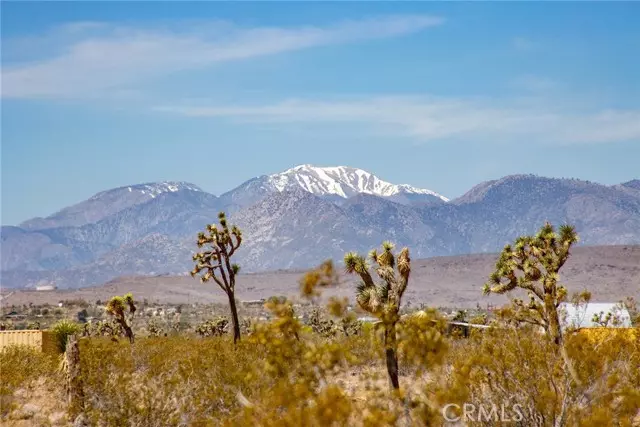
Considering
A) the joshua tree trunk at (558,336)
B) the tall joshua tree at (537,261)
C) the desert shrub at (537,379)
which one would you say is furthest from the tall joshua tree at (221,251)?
the desert shrub at (537,379)

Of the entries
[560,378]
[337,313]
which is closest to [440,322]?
[337,313]

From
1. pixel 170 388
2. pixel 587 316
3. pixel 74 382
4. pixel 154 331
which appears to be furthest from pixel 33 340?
pixel 587 316

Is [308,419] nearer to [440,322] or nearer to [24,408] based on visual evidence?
[440,322]

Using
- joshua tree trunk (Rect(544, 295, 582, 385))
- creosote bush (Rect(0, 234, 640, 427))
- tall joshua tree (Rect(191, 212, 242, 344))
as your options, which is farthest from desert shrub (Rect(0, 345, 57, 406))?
joshua tree trunk (Rect(544, 295, 582, 385))

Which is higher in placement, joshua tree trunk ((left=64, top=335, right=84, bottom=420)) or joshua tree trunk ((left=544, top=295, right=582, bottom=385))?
joshua tree trunk ((left=544, top=295, right=582, bottom=385))

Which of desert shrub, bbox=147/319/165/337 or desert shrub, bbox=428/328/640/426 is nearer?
desert shrub, bbox=428/328/640/426

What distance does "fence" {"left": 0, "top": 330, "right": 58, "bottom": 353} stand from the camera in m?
40.5

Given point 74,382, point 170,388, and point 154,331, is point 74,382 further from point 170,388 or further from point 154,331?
point 154,331

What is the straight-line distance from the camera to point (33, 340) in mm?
41438

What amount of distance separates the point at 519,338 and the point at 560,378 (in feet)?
3.74

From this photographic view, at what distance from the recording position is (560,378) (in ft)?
57.0

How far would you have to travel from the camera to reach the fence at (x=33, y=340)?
40.5 meters

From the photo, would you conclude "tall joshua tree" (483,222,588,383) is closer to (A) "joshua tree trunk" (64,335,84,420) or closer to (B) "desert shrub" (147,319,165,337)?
(A) "joshua tree trunk" (64,335,84,420)

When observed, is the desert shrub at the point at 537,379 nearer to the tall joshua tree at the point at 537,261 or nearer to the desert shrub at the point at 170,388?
the desert shrub at the point at 170,388
